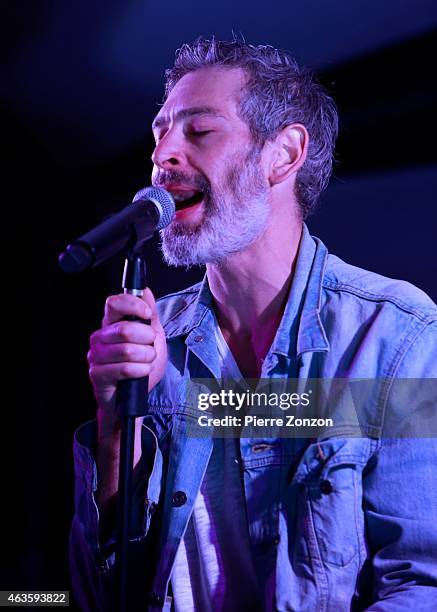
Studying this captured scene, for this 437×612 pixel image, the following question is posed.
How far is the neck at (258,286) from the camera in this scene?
65.1 inches

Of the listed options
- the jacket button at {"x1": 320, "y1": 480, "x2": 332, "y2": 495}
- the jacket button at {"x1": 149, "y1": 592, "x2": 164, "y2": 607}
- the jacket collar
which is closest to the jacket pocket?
the jacket button at {"x1": 320, "y1": 480, "x2": 332, "y2": 495}

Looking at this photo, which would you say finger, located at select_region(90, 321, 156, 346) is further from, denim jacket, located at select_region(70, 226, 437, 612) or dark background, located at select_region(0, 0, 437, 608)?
dark background, located at select_region(0, 0, 437, 608)

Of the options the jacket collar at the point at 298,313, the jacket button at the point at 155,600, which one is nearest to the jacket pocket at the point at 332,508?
the jacket collar at the point at 298,313

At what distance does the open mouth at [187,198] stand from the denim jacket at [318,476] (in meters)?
0.29

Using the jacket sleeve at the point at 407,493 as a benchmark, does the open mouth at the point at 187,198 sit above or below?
above

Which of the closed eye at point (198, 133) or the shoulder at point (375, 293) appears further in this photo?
the closed eye at point (198, 133)

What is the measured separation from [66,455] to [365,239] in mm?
1175

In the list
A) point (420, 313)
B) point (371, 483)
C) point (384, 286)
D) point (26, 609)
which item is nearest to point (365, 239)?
point (384, 286)

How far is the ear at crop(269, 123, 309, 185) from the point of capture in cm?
172

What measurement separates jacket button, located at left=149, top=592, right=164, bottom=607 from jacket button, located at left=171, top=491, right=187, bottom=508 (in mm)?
198

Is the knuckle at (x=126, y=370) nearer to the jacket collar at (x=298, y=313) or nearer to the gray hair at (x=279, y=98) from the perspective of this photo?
the jacket collar at (x=298, y=313)

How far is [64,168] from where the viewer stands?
7.29 ft

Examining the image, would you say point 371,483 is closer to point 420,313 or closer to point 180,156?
point 420,313

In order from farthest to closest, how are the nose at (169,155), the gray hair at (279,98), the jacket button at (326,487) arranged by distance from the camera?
the gray hair at (279,98)
the nose at (169,155)
the jacket button at (326,487)
